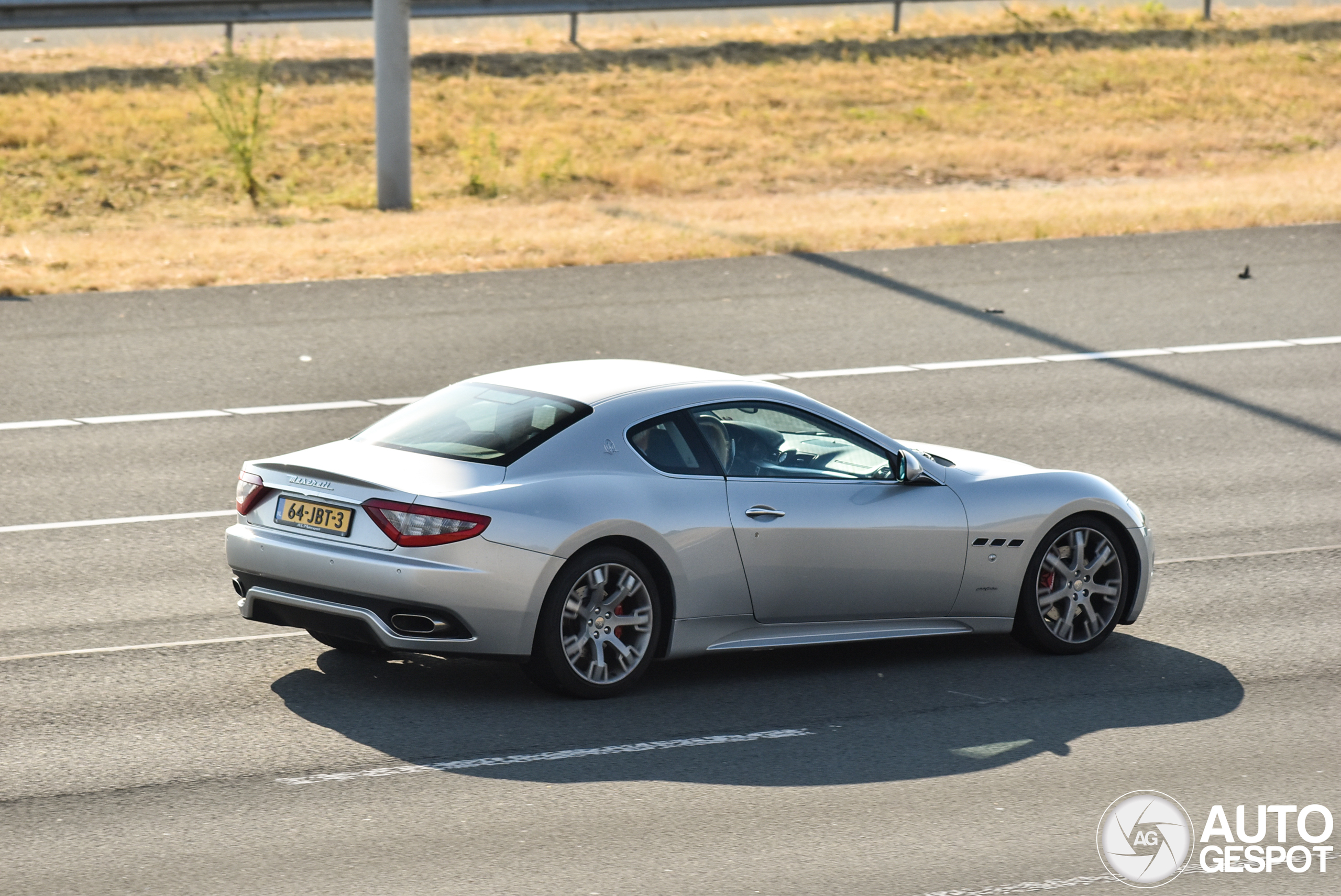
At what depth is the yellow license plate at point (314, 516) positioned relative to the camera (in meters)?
7.54

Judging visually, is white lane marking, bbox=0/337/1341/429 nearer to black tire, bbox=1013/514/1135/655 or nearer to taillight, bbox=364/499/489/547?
black tire, bbox=1013/514/1135/655

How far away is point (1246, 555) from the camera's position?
10602 mm

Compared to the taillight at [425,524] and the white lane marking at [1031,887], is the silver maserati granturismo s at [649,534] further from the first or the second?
the white lane marking at [1031,887]

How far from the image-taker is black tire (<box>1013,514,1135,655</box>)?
8766 millimetres

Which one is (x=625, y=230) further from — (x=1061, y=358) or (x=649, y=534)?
(x=649, y=534)

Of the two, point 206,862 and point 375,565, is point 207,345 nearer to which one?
point 375,565

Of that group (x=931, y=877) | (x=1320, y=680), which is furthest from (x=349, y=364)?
(x=931, y=877)

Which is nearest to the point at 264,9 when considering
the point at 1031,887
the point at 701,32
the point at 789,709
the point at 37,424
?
the point at 701,32

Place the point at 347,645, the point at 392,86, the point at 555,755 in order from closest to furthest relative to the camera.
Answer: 1. the point at 555,755
2. the point at 347,645
3. the point at 392,86

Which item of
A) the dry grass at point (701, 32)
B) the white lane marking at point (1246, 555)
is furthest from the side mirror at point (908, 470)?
the dry grass at point (701, 32)

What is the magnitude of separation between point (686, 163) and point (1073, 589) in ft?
64.5

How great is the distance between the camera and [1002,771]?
7.07 metres

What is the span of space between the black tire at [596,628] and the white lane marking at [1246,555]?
3.92 meters

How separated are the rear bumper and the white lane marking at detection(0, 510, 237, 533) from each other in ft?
11.9
